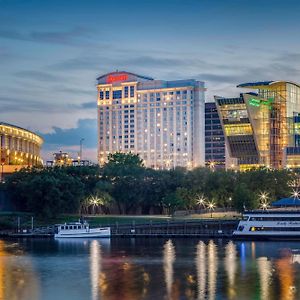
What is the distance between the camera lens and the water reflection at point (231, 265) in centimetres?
8594

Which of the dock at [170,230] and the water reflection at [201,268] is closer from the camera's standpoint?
the water reflection at [201,268]

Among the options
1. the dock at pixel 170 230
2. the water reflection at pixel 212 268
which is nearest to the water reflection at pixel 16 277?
the water reflection at pixel 212 268

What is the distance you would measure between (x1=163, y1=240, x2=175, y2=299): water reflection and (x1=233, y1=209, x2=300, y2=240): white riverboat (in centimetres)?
1513

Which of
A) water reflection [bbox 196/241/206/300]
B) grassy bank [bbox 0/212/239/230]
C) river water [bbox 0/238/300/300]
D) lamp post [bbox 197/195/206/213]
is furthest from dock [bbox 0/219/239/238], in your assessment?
lamp post [bbox 197/195/206/213]

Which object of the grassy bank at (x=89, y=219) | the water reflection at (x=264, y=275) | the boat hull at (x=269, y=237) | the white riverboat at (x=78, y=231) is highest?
the grassy bank at (x=89, y=219)

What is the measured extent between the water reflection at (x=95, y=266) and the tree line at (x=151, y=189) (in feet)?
109

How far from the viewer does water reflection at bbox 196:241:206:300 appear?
8509 centimetres

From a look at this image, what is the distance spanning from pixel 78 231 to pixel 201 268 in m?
48.7

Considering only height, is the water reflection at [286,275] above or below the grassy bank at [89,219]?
below

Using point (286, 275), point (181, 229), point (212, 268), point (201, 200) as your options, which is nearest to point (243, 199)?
point (201, 200)

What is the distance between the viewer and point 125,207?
188 metres

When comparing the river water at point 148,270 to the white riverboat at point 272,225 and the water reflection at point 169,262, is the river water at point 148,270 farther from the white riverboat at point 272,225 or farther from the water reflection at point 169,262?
the white riverboat at point 272,225

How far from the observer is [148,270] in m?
101

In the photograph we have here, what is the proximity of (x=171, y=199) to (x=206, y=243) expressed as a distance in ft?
144
